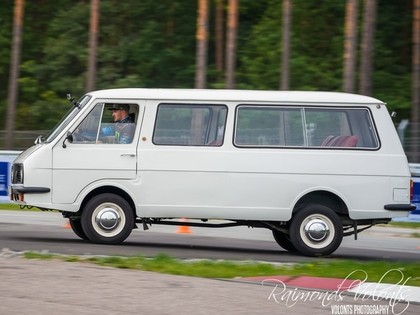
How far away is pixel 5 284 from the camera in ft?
29.7

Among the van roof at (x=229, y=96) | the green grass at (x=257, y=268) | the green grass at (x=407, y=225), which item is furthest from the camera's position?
the green grass at (x=407, y=225)

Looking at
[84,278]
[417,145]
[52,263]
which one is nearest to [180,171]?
[52,263]

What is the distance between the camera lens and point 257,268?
11219 millimetres

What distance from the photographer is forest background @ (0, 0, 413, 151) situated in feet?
143

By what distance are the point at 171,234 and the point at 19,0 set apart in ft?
92.7

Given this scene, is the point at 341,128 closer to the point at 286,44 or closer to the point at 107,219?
the point at 107,219

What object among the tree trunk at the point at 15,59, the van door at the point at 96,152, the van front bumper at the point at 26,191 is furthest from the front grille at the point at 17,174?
the tree trunk at the point at 15,59

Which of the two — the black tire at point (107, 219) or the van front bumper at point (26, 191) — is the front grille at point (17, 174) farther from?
the black tire at point (107, 219)

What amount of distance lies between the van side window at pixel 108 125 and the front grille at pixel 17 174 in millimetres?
891

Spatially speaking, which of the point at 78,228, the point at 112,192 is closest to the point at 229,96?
the point at 112,192

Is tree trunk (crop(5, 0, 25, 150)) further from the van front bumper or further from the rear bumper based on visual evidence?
the rear bumper

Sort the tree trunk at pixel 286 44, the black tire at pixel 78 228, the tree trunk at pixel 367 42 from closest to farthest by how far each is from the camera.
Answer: the black tire at pixel 78 228 < the tree trunk at pixel 367 42 < the tree trunk at pixel 286 44

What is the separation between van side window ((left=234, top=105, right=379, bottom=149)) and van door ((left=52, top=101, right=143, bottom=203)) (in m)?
1.60

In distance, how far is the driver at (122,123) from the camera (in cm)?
1365
